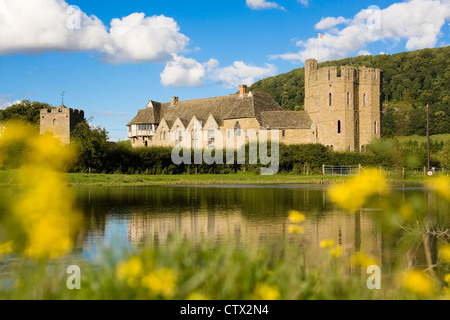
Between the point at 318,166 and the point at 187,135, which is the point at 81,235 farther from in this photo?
the point at 187,135

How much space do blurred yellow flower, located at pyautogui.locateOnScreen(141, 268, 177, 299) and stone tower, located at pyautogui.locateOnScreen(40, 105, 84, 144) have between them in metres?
84.7

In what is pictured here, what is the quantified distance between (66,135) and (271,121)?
123 ft

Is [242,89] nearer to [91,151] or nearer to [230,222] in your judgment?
[91,151]

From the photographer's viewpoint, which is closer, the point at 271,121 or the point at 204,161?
the point at 204,161

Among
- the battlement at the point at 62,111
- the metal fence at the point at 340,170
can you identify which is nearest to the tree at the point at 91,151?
the metal fence at the point at 340,170

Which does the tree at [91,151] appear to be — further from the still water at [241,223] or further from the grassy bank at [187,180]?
the still water at [241,223]

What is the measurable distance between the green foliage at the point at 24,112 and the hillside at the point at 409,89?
56.4 metres

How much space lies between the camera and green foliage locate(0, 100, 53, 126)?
311 ft

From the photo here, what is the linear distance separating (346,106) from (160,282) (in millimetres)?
66350

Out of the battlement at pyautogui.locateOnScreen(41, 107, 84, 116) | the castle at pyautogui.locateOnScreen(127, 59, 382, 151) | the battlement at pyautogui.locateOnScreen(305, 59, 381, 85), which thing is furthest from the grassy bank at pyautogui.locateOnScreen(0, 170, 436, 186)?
the battlement at pyautogui.locateOnScreen(41, 107, 84, 116)

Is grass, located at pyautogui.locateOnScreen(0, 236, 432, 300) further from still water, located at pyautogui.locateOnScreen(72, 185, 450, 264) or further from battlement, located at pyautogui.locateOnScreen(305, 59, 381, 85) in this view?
battlement, located at pyautogui.locateOnScreen(305, 59, 381, 85)

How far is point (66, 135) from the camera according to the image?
8681cm

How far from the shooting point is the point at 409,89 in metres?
Result: 115
